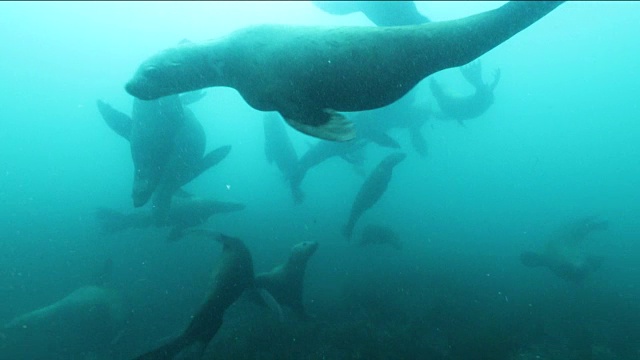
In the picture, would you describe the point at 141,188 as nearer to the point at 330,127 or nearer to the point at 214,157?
the point at 214,157

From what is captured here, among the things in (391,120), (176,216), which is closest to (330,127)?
(176,216)

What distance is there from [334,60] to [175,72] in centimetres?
162

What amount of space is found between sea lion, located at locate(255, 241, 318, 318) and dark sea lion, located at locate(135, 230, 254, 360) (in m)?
0.64

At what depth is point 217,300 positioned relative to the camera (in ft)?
17.4

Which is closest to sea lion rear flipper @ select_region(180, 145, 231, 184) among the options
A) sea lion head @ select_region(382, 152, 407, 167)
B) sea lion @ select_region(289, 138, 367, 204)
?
sea lion @ select_region(289, 138, 367, 204)

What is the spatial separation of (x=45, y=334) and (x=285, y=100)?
794 centimetres

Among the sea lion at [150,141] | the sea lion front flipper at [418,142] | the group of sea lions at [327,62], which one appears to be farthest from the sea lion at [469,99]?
the group of sea lions at [327,62]

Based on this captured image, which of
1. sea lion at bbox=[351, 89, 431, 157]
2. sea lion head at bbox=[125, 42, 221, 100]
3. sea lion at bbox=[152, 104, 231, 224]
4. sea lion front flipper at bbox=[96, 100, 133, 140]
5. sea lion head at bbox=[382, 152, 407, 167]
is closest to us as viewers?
sea lion head at bbox=[125, 42, 221, 100]

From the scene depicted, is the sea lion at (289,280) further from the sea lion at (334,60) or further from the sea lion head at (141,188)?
the sea lion at (334,60)

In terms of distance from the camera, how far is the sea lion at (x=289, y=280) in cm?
667

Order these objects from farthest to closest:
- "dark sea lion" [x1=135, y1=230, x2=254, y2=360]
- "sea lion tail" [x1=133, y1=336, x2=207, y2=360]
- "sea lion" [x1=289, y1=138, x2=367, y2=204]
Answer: "sea lion" [x1=289, y1=138, x2=367, y2=204]
"dark sea lion" [x1=135, y1=230, x2=254, y2=360]
"sea lion tail" [x1=133, y1=336, x2=207, y2=360]

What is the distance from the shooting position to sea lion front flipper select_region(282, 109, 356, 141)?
3.12 m

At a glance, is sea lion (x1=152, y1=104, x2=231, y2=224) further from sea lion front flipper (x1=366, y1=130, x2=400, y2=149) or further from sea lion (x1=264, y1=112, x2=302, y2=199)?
sea lion front flipper (x1=366, y1=130, x2=400, y2=149)

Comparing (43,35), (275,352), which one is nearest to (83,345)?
(275,352)
